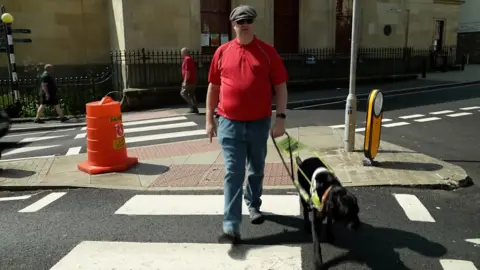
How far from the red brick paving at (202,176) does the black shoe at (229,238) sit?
1833 millimetres

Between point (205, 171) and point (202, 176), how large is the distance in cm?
26

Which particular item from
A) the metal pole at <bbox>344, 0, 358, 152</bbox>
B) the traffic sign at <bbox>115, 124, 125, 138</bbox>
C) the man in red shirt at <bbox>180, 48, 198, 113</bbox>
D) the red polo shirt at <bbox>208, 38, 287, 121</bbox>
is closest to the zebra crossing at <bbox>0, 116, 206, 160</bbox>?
the man in red shirt at <bbox>180, 48, 198, 113</bbox>

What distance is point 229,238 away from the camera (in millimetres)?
4047

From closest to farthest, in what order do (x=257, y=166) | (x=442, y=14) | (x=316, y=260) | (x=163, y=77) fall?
(x=316, y=260)
(x=257, y=166)
(x=163, y=77)
(x=442, y=14)

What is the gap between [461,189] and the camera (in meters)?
5.67

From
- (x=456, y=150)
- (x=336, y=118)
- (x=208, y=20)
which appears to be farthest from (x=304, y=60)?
(x=456, y=150)

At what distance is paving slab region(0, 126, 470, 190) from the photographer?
5.92 metres

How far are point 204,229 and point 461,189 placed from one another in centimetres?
354

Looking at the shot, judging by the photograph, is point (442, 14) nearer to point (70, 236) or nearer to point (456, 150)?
point (456, 150)

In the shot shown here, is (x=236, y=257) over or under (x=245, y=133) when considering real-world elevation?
under

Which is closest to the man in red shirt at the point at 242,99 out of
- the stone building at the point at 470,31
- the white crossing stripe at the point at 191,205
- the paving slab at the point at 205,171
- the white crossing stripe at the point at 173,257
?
the white crossing stripe at the point at 173,257

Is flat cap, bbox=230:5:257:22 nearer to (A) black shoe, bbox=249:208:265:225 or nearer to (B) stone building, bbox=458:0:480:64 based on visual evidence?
(A) black shoe, bbox=249:208:265:225

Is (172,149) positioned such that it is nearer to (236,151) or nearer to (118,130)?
(118,130)

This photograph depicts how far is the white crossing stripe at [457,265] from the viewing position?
357cm
